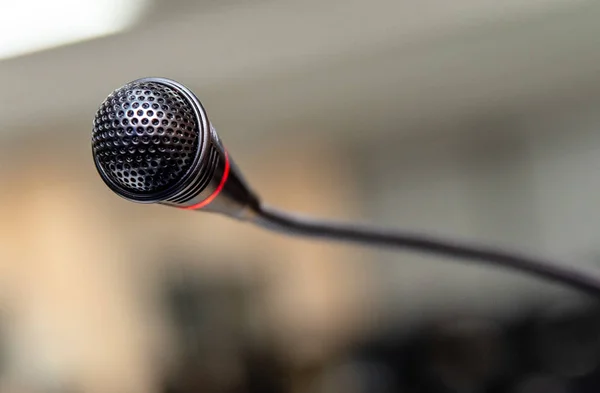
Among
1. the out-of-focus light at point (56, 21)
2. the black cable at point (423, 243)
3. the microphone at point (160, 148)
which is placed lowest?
the black cable at point (423, 243)

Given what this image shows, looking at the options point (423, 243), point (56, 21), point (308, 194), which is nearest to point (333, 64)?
point (308, 194)

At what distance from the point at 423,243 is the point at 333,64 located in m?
1.55

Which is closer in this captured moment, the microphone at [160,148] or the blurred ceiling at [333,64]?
the microphone at [160,148]

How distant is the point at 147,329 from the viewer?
72.9 inches

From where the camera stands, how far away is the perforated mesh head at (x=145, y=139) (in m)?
0.20

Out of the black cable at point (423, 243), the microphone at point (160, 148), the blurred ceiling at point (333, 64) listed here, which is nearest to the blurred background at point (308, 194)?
the blurred ceiling at point (333, 64)

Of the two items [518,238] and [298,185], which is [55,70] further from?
[518,238]

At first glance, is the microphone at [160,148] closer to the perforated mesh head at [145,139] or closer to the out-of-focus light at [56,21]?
the perforated mesh head at [145,139]

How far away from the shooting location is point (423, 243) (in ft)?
1.02

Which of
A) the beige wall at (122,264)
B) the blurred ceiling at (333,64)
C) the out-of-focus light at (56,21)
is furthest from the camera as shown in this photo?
the beige wall at (122,264)

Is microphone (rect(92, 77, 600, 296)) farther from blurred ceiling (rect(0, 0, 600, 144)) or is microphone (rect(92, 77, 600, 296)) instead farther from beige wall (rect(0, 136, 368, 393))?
beige wall (rect(0, 136, 368, 393))

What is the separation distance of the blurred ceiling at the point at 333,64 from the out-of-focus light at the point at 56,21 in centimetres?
4

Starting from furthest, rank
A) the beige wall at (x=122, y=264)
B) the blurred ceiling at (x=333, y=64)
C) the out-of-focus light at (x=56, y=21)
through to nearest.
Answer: the beige wall at (x=122, y=264) → the blurred ceiling at (x=333, y=64) → the out-of-focus light at (x=56, y=21)

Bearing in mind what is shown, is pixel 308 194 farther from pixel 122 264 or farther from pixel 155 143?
pixel 155 143
